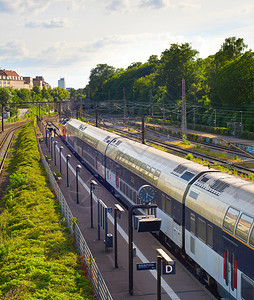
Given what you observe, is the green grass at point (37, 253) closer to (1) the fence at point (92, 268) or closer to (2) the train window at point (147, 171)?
(1) the fence at point (92, 268)

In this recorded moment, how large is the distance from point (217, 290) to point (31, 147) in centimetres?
4066

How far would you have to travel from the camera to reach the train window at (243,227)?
11.0 m

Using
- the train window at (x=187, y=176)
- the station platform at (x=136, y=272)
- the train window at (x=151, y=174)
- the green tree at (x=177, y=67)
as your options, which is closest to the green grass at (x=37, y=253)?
the station platform at (x=136, y=272)

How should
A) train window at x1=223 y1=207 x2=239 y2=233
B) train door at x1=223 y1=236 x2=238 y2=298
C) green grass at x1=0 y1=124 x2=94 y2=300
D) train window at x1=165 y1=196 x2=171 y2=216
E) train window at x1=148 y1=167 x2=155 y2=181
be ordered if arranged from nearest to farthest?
train door at x1=223 y1=236 x2=238 y2=298, train window at x1=223 y1=207 x2=239 y2=233, green grass at x1=0 y1=124 x2=94 y2=300, train window at x1=165 y1=196 x2=171 y2=216, train window at x1=148 y1=167 x2=155 y2=181

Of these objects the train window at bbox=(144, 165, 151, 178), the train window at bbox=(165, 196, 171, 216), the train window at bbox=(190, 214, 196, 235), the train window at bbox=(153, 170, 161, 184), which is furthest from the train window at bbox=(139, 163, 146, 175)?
the train window at bbox=(190, 214, 196, 235)

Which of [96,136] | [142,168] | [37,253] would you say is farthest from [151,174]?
[96,136]

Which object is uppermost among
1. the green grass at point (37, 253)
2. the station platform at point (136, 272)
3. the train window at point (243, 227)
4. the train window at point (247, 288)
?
the train window at point (243, 227)

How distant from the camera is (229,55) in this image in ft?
281

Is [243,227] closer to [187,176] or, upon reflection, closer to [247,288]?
[247,288]

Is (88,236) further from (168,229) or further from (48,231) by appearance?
(168,229)

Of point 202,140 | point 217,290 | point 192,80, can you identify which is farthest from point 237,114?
point 217,290

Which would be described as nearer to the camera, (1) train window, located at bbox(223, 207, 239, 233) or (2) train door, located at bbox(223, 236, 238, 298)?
(2) train door, located at bbox(223, 236, 238, 298)

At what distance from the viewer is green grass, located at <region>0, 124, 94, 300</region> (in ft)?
40.5

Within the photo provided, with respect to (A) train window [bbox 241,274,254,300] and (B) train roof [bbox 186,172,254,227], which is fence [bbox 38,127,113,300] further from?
(B) train roof [bbox 186,172,254,227]
